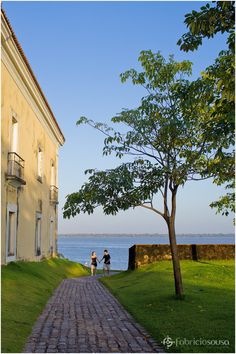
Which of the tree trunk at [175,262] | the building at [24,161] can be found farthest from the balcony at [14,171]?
the tree trunk at [175,262]

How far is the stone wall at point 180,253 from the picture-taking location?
965 inches

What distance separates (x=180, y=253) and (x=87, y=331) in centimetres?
1667

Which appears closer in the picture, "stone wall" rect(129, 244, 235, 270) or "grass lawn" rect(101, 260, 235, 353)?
"grass lawn" rect(101, 260, 235, 353)

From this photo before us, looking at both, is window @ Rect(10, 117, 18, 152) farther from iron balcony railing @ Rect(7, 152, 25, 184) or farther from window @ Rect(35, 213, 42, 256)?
window @ Rect(35, 213, 42, 256)

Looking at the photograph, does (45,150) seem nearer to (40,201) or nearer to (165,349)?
(40,201)

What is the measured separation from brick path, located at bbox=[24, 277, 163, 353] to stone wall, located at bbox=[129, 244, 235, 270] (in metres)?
10.8

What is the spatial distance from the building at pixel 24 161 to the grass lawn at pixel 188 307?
5.64 m

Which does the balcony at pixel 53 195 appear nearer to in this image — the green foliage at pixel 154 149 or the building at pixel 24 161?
the building at pixel 24 161

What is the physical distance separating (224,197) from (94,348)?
48.9 feet

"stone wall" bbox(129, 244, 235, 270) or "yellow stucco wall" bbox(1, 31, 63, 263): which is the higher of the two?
"yellow stucco wall" bbox(1, 31, 63, 263)

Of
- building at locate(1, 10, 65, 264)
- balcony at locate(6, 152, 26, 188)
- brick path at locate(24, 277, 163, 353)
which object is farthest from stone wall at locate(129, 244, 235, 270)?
brick path at locate(24, 277, 163, 353)

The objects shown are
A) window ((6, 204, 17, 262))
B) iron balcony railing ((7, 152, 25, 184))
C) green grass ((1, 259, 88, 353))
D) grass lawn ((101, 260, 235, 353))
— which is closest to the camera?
green grass ((1, 259, 88, 353))

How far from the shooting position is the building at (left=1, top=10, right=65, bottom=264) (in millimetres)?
16969

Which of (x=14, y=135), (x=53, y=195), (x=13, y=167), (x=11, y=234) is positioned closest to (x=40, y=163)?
(x=53, y=195)
